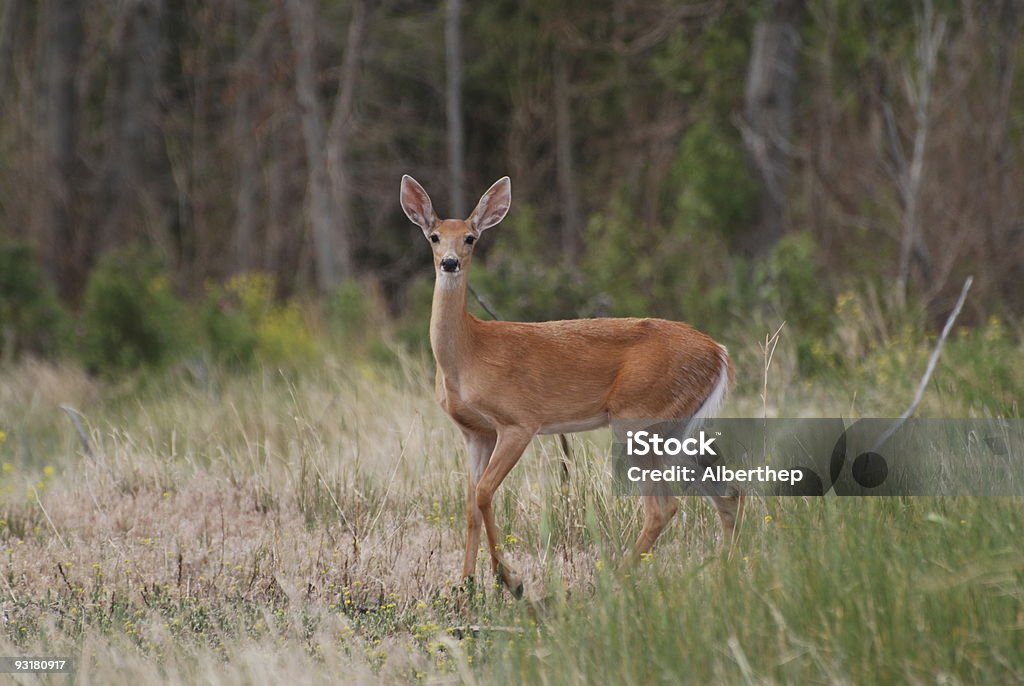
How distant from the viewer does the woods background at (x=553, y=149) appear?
12492 mm

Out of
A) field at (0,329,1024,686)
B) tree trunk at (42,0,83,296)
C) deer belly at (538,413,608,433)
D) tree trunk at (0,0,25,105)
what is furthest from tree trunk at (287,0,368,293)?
deer belly at (538,413,608,433)

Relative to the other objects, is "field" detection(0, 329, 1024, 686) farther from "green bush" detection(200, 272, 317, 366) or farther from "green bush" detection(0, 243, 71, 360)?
"green bush" detection(0, 243, 71, 360)

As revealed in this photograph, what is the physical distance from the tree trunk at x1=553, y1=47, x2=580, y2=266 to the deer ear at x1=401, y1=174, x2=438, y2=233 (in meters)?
14.8

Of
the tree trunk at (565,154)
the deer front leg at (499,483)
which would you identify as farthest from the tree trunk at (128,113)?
the deer front leg at (499,483)

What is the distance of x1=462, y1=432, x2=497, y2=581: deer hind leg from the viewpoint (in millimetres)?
5434

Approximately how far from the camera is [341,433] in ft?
25.9

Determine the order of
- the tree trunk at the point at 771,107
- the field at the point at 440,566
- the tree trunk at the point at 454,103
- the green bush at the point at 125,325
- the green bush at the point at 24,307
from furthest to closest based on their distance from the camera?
the tree trunk at the point at 454,103 → the tree trunk at the point at 771,107 → the green bush at the point at 24,307 → the green bush at the point at 125,325 → the field at the point at 440,566

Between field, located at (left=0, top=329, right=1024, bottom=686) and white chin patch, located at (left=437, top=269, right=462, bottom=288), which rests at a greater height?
white chin patch, located at (left=437, top=269, right=462, bottom=288)

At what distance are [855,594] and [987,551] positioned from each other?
0.51 m

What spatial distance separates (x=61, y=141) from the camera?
17.8 m

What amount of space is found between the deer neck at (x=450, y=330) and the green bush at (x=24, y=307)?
875 cm

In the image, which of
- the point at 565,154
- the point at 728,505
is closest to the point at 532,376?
the point at 728,505

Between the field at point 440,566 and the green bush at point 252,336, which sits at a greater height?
the field at point 440,566

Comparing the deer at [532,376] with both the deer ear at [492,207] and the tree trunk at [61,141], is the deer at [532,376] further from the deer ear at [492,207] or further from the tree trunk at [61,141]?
the tree trunk at [61,141]
